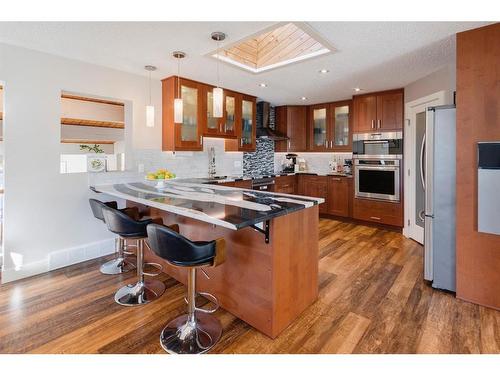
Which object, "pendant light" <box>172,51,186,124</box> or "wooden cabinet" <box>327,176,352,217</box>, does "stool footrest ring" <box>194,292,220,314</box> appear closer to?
"pendant light" <box>172,51,186,124</box>

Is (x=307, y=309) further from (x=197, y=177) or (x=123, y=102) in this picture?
(x=123, y=102)

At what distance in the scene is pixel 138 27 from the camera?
93.9 inches

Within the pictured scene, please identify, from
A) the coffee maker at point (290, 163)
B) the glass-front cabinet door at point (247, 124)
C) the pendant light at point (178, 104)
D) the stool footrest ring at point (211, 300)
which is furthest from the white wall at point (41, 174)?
the coffee maker at point (290, 163)

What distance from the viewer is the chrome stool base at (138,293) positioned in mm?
2332

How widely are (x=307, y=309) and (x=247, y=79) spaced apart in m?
3.14

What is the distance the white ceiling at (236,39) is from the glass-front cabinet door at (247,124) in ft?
2.79

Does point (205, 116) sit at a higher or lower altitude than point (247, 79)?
lower

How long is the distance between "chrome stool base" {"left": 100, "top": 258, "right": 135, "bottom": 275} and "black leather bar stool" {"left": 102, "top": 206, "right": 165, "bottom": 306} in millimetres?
444

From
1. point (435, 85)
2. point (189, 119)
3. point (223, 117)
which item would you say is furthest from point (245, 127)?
point (435, 85)

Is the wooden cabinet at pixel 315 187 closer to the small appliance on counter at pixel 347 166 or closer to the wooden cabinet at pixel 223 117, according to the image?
the small appliance on counter at pixel 347 166

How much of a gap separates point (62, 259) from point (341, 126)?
5.04 metres
